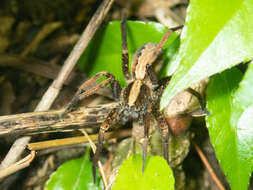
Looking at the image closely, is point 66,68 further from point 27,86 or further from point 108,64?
point 27,86

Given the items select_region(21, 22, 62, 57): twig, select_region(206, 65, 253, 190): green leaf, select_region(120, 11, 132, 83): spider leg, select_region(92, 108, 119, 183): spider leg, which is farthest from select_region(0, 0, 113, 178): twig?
select_region(21, 22, 62, 57): twig

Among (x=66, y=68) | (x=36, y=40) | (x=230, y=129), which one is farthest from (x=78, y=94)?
(x=36, y=40)

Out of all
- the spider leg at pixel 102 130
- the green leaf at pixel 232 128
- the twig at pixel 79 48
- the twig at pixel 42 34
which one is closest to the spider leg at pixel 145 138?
the spider leg at pixel 102 130

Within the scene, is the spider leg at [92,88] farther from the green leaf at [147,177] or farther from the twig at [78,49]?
the green leaf at [147,177]

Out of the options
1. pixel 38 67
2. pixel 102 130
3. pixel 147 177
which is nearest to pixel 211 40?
pixel 147 177

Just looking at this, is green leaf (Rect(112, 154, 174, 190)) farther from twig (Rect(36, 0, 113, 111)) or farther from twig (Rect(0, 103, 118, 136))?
twig (Rect(36, 0, 113, 111))

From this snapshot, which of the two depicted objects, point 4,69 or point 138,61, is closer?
point 138,61
